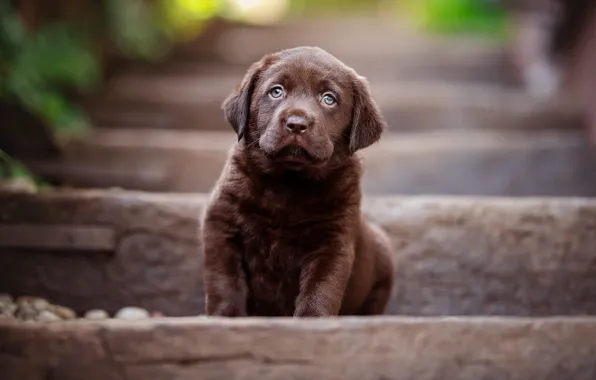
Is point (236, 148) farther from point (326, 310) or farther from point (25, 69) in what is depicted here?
point (25, 69)

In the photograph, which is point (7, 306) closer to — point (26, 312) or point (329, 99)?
point (26, 312)

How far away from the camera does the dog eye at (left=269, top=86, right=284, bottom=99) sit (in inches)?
138

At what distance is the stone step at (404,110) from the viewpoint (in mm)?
7258

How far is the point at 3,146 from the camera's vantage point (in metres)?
5.60

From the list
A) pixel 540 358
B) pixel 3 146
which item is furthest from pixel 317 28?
pixel 540 358

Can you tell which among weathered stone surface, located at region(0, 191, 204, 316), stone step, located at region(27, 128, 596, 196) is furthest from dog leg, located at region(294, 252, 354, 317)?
stone step, located at region(27, 128, 596, 196)

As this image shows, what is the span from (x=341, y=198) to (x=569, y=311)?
4.61 feet

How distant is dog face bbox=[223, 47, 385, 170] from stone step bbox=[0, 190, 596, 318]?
940mm

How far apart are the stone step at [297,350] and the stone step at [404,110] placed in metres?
4.58

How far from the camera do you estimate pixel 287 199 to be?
3500 mm

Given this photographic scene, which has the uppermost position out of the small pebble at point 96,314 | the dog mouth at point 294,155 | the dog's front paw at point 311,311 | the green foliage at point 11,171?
the dog mouth at point 294,155

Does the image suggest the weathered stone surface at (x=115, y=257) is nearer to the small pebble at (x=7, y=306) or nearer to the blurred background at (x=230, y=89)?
the small pebble at (x=7, y=306)

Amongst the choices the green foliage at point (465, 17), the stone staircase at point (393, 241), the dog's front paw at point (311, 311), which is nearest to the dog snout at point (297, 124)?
the dog's front paw at point (311, 311)

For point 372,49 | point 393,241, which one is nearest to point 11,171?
point 393,241
